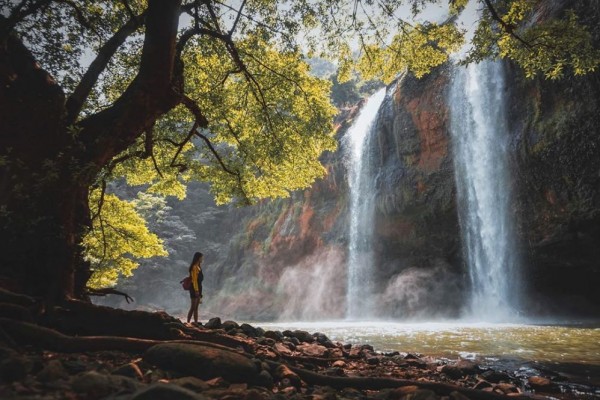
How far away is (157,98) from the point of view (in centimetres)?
649

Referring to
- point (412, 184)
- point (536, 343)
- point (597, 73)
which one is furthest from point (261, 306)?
point (597, 73)

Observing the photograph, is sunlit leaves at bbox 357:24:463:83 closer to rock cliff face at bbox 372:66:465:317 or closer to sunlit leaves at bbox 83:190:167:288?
sunlit leaves at bbox 83:190:167:288

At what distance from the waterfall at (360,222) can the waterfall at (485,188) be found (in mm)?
7601

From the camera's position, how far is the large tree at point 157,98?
579 cm

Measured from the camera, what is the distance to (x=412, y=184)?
25969 millimetres

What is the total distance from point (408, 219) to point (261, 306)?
1669 cm

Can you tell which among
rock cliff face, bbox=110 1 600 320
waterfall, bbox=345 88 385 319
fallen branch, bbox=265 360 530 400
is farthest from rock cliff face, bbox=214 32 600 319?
fallen branch, bbox=265 360 530 400

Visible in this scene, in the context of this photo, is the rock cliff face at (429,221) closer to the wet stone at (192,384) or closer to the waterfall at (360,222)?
the waterfall at (360,222)

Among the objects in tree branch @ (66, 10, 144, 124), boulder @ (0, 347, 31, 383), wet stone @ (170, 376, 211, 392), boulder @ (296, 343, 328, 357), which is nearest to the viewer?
boulder @ (0, 347, 31, 383)

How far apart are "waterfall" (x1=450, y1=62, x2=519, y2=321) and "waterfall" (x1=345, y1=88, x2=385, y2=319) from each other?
7.60 metres

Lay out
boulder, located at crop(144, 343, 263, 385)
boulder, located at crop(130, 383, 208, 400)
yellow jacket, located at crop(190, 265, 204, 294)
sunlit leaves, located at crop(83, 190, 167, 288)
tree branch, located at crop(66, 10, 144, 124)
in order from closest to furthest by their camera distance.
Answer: boulder, located at crop(130, 383, 208, 400) < boulder, located at crop(144, 343, 263, 385) < tree branch, located at crop(66, 10, 144, 124) < yellow jacket, located at crop(190, 265, 204, 294) < sunlit leaves, located at crop(83, 190, 167, 288)

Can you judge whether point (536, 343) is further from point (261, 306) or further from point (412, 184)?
point (261, 306)

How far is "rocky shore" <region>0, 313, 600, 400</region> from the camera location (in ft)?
9.00

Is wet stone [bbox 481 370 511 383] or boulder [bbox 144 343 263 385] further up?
boulder [bbox 144 343 263 385]
